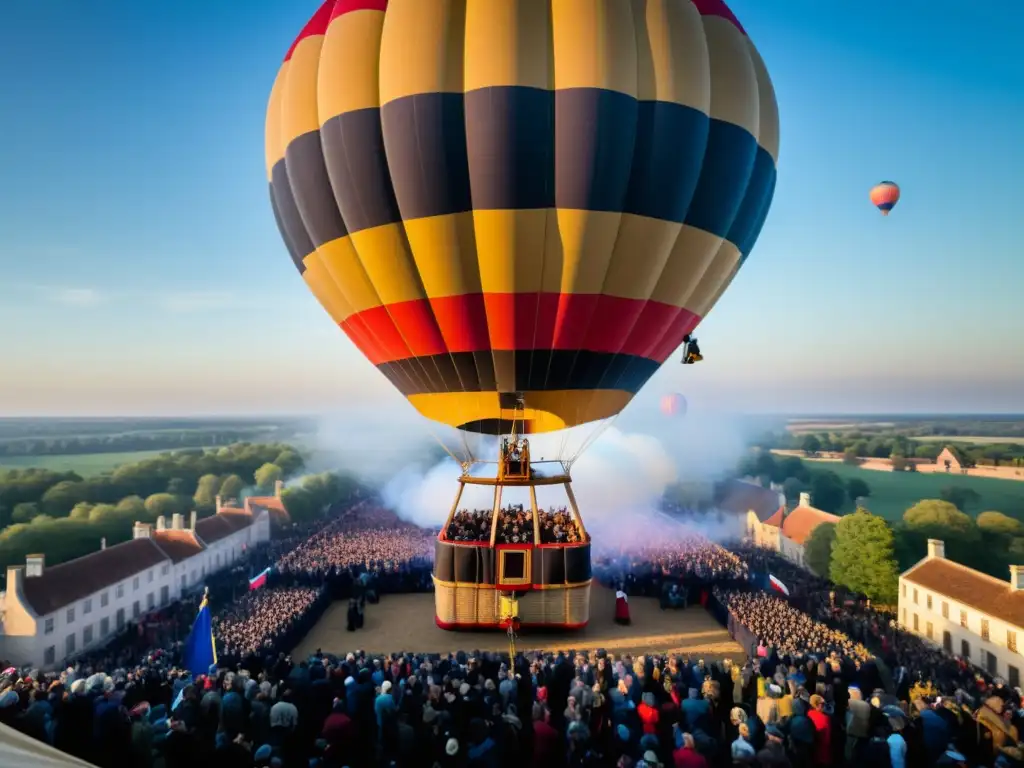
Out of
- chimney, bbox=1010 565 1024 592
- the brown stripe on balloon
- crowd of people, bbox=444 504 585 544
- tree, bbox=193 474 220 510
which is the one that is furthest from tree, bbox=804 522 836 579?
tree, bbox=193 474 220 510

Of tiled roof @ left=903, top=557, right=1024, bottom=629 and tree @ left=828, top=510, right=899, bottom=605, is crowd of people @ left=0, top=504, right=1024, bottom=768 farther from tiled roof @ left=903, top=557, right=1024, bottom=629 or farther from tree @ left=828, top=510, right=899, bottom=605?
tree @ left=828, top=510, right=899, bottom=605

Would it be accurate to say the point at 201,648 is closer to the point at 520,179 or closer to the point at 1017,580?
the point at 520,179

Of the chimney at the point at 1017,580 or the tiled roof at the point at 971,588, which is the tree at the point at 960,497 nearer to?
the tiled roof at the point at 971,588

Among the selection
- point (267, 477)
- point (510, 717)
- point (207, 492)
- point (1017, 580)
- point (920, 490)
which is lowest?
point (920, 490)

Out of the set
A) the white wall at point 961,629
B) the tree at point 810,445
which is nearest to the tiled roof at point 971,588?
the white wall at point 961,629

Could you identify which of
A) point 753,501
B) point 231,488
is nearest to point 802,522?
point 753,501

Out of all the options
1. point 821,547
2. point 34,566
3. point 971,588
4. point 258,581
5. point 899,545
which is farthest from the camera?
point 899,545

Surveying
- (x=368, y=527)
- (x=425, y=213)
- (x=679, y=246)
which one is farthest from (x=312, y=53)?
(x=368, y=527)

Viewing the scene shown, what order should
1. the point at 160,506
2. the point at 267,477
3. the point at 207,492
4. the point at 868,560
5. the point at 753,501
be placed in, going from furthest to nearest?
1. the point at 267,477
2. the point at 207,492
3. the point at 753,501
4. the point at 160,506
5. the point at 868,560
